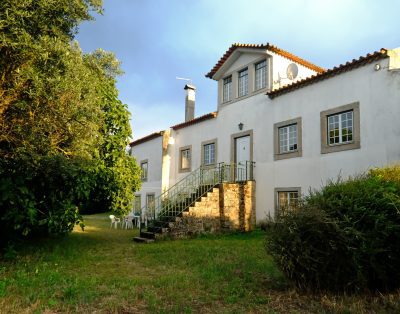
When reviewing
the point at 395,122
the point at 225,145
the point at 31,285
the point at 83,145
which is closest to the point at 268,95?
the point at 225,145

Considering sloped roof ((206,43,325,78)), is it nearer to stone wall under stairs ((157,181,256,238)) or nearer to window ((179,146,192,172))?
window ((179,146,192,172))

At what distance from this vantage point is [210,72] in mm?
17609

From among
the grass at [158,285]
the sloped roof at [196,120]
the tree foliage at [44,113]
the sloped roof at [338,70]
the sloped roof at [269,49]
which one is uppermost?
the sloped roof at [269,49]

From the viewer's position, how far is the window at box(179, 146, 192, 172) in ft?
63.9

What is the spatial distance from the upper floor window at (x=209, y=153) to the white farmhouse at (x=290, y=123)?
51 mm

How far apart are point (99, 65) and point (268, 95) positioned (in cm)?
762

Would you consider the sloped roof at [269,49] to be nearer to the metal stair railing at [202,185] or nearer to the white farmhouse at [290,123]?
the white farmhouse at [290,123]

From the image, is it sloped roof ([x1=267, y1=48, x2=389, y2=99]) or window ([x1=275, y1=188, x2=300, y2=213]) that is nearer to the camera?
sloped roof ([x1=267, y1=48, x2=389, y2=99])

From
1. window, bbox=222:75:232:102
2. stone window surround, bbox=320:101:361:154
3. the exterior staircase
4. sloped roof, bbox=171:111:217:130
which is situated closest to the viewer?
stone window surround, bbox=320:101:361:154

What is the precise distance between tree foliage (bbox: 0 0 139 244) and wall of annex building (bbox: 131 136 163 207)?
12453 millimetres

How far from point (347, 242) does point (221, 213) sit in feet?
30.7

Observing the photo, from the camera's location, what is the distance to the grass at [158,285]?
4.78m

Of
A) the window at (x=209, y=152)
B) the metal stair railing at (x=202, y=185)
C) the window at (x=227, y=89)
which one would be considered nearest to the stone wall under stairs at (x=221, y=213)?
the metal stair railing at (x=202, y=185)

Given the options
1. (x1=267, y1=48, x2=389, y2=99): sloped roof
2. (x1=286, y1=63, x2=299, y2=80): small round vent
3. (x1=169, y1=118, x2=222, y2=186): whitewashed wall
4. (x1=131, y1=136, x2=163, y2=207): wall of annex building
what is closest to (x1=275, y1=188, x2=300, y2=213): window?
(x1=267, y1=48, x2=389, y2=99): sloped roof
